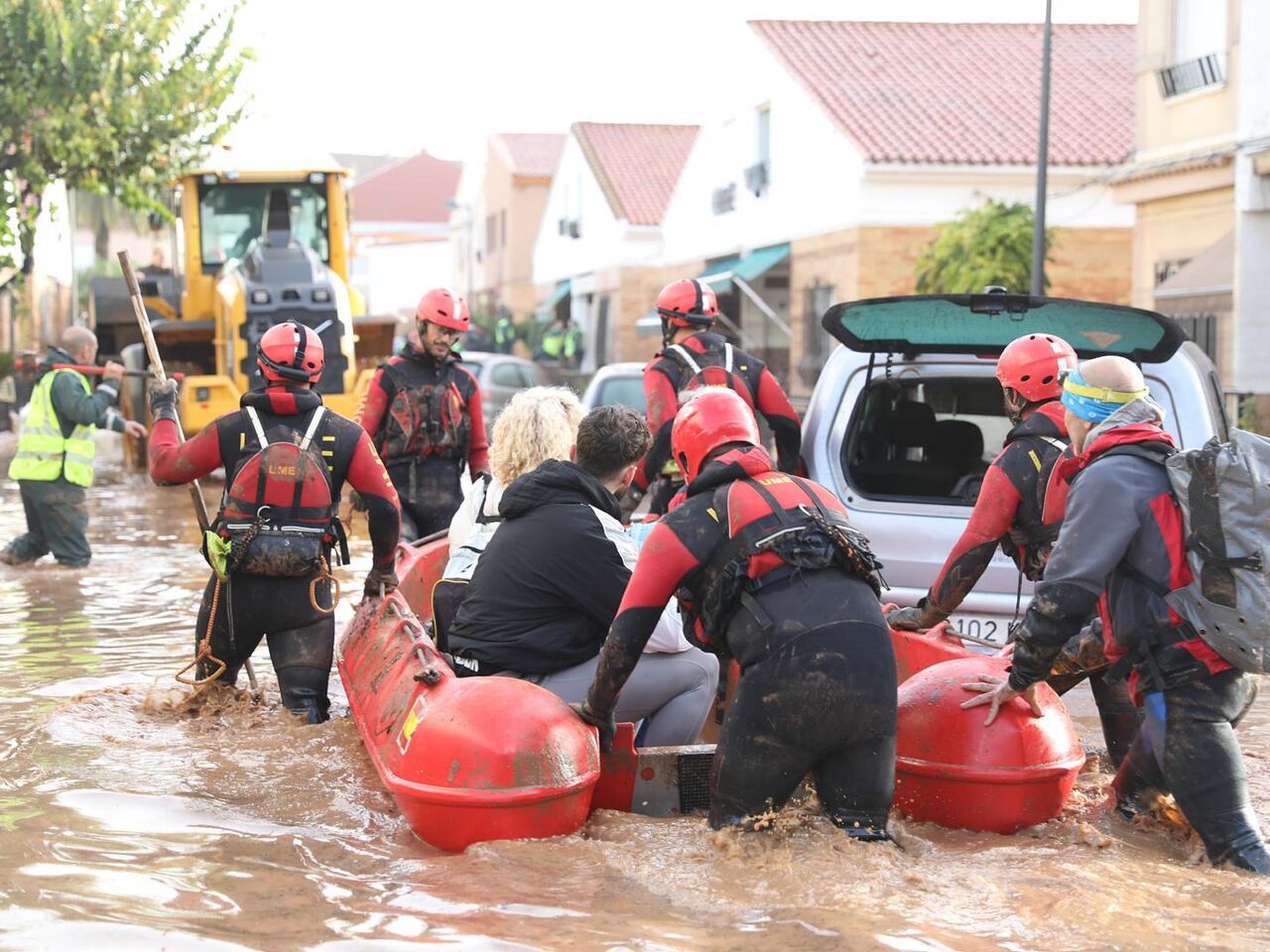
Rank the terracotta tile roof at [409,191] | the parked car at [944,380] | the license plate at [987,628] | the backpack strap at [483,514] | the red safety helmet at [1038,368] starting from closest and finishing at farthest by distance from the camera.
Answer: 1. the red safety helmet at [1038,368]
2. the backpack strap at [483,514]
3. the parked car at [944,380]
4. the license plate at [987,628]
5. the terracotta tile roof at [409,191]

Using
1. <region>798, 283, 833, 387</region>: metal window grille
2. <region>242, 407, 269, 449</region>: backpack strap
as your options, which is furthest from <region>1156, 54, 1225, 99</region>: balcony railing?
<region>242, 407, 269, 449</region>: backpack strap

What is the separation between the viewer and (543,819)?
5.10m

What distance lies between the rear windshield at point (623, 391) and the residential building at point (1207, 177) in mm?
7315

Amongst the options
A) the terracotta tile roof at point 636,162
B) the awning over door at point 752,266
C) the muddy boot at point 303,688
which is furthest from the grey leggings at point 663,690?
the terracotta tile roof at point 636,162

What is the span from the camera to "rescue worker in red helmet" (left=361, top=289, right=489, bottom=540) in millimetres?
8742

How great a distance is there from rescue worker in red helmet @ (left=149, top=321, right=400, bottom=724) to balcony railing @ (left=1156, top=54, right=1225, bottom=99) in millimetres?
15932

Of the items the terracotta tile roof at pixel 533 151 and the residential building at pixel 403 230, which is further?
the residential building at pixel 403 230

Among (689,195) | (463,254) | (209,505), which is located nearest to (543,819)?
(209,505)

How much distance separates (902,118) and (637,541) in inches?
1015

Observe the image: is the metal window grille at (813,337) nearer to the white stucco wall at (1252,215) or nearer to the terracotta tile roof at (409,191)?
the white stucco wall at (1252,215)

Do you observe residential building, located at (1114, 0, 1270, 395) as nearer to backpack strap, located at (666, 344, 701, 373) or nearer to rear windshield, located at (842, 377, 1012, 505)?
rear windshield, located at (842, 377, 1012, 505)

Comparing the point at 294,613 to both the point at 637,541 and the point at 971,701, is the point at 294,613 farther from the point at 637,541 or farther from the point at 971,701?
the point at 971,701

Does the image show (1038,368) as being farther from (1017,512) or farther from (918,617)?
(918,617)

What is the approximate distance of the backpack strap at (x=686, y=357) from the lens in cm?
848
